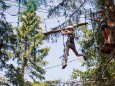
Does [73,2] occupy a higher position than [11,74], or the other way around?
[73,2]

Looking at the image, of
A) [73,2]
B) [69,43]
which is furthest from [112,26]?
[73,2]

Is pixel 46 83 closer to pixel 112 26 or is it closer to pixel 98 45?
pixel 98 45

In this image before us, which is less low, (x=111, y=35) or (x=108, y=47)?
(x=111, y=35)

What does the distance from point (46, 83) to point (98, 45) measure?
1446 cm

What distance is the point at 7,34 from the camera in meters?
13.6

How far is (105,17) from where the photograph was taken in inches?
363

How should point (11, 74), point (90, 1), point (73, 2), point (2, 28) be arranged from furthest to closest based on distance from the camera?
point (11, 74), point (2, 28), point (73, 2), point (90, 1)

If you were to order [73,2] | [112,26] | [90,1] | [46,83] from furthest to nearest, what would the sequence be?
[46,83], [73,2], [90,1], [112,26]

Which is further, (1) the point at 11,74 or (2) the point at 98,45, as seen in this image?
(1) the point at 11,74

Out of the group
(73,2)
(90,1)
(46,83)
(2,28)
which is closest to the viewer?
(90,1)

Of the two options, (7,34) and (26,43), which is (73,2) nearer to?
(7,34)

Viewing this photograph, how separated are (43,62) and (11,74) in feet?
27.0

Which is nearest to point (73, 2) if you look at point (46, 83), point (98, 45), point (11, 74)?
point (98, 45)

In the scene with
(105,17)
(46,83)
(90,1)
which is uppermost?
(90,1)
